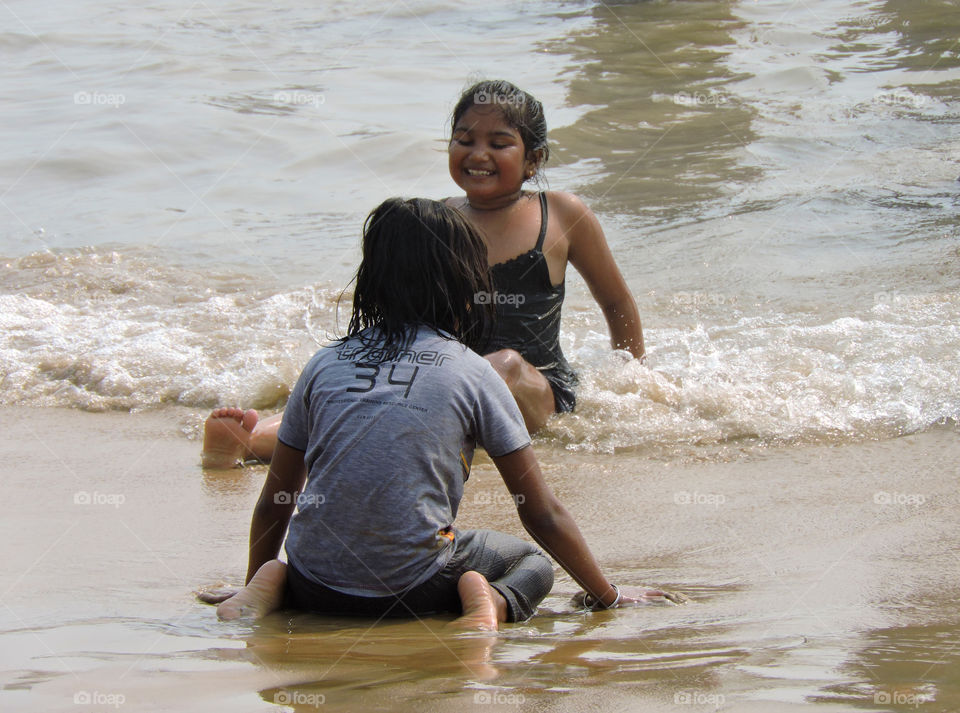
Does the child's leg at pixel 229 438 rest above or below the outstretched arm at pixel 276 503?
below

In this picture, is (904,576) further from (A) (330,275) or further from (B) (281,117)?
(B) (281,117)

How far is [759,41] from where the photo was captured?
13180mm

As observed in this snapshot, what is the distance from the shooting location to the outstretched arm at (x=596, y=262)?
4.57 meters

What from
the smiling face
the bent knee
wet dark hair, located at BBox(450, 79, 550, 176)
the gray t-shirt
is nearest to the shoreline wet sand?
the gray t-shirt

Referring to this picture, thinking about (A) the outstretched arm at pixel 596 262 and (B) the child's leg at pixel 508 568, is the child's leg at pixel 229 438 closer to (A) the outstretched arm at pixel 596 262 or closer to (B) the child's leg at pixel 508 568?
(A) the outstretched arm at pixel 596 262

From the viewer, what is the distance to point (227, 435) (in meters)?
4.31

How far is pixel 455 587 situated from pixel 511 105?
2280mm

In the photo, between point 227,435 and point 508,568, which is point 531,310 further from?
point 508,568

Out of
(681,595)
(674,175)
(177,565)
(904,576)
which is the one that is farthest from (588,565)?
(674,175)

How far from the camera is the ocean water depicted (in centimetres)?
534

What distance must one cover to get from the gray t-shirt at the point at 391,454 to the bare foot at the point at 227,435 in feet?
5.93

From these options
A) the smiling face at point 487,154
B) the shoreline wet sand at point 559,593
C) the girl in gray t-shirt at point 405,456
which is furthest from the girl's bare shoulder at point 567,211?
the girl in gray t-shirt at point 405,456

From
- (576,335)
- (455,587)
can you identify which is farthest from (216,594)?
(576,335)

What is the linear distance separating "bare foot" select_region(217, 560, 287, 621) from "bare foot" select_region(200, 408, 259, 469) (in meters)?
A: 1.75
